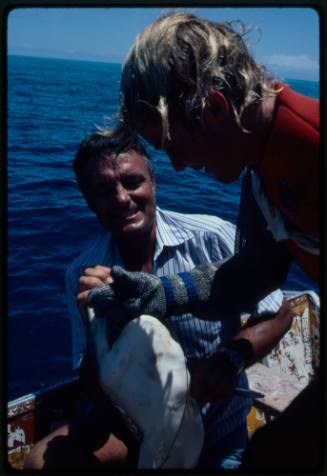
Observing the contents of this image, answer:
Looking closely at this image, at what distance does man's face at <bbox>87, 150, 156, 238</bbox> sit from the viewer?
2.80m

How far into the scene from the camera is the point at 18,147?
48.8 ft

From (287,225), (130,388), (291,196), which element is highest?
(291,196)

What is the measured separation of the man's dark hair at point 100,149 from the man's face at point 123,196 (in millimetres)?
37

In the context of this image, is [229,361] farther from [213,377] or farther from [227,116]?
[227,116]

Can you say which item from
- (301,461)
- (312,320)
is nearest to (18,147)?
(312,320)

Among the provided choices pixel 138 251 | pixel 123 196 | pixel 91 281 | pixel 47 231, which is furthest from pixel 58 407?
pixel 47 231

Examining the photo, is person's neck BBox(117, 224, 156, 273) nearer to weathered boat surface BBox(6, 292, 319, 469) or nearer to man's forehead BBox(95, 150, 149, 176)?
man's forehead BBox(95, 150, 149, 176)

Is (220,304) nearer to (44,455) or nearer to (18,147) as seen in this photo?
(44,455)

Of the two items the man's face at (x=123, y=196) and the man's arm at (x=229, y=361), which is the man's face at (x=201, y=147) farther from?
the man's face at (x=123, y=196)

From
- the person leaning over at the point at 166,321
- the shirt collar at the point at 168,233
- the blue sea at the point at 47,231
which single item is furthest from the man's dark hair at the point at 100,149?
the shirt collar at the point at 168,233

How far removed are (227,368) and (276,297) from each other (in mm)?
595

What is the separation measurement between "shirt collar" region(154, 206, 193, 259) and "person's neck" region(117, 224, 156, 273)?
0.20 ft

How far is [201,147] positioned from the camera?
1.60 m

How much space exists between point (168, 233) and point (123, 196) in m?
0.34
